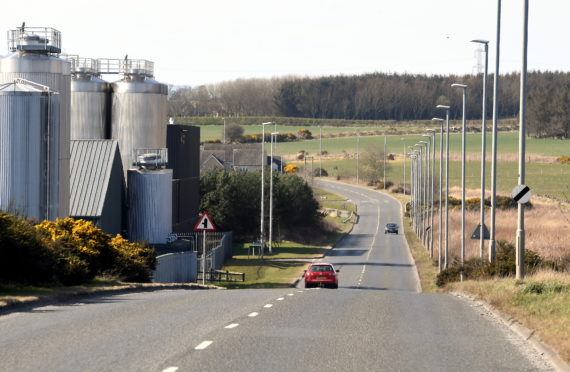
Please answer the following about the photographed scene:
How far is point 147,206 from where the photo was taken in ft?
196

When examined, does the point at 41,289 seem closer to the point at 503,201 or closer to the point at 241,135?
the point at 503,201

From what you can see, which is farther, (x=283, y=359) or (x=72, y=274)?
(x=72, y=274)

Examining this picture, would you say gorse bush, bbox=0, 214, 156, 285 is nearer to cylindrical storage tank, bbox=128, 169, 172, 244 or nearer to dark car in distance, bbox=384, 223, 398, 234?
cylindrical storage tank, bbox=128, 169, 172, 244

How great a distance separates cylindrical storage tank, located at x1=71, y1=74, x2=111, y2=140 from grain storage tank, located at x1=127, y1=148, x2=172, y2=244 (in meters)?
4.94

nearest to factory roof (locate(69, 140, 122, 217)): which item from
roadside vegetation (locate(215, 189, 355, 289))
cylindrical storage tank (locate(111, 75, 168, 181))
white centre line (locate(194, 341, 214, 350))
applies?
cylindrical storage tank (locate(111, 75, 168, 181))

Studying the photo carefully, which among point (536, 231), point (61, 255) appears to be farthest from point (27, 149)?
point (536, 231)

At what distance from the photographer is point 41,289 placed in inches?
945

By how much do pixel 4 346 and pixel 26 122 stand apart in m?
32.3

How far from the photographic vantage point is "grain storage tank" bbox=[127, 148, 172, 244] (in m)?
59.7

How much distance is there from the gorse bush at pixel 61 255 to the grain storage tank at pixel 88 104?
29.1 meters

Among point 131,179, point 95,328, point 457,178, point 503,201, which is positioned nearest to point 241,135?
point 457,178

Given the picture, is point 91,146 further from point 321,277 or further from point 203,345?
point 203,345

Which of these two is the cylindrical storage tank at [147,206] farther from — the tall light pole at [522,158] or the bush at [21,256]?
the tall light pole at [522,158]

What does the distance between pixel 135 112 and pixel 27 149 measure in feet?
65.8
